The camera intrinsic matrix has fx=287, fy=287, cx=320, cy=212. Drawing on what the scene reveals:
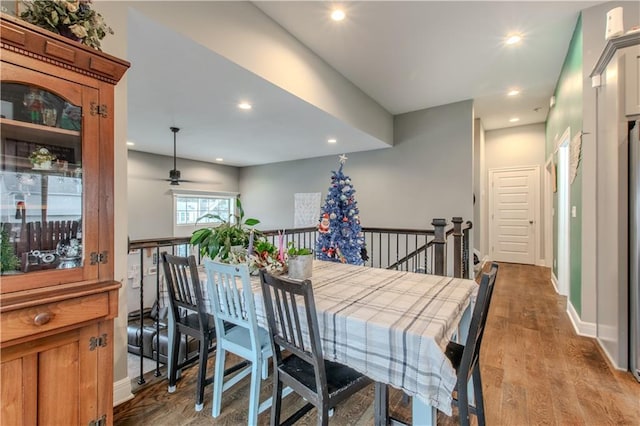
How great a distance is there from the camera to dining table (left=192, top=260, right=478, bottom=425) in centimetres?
108

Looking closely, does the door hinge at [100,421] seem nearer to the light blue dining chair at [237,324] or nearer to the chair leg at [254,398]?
the light blue dining chair at [237,324]

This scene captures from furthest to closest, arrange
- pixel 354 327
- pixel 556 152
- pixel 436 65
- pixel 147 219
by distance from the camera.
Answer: pixel 147 219
pixel 556 152
pixel 436 65
pixel 354 327

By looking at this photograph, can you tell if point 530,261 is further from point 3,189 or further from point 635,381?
point 3,189

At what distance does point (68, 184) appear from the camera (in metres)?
1.28

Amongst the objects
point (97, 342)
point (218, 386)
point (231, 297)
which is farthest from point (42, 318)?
point (218, 386)

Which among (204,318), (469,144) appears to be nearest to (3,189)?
(204,318)

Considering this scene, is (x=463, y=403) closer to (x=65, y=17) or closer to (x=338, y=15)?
(x=65, y=17)

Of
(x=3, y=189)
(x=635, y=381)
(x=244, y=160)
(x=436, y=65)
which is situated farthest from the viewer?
(x=244, y=160)

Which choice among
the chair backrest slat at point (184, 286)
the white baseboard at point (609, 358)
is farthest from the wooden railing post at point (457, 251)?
the chair backrest slat at point (184, 286)

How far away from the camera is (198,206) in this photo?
283 inches

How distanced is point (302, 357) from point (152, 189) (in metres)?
6.17

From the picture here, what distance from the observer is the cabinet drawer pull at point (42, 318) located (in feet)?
3.54

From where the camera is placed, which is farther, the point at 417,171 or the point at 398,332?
the point at 417,171

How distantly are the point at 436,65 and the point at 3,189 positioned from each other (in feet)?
13.1
